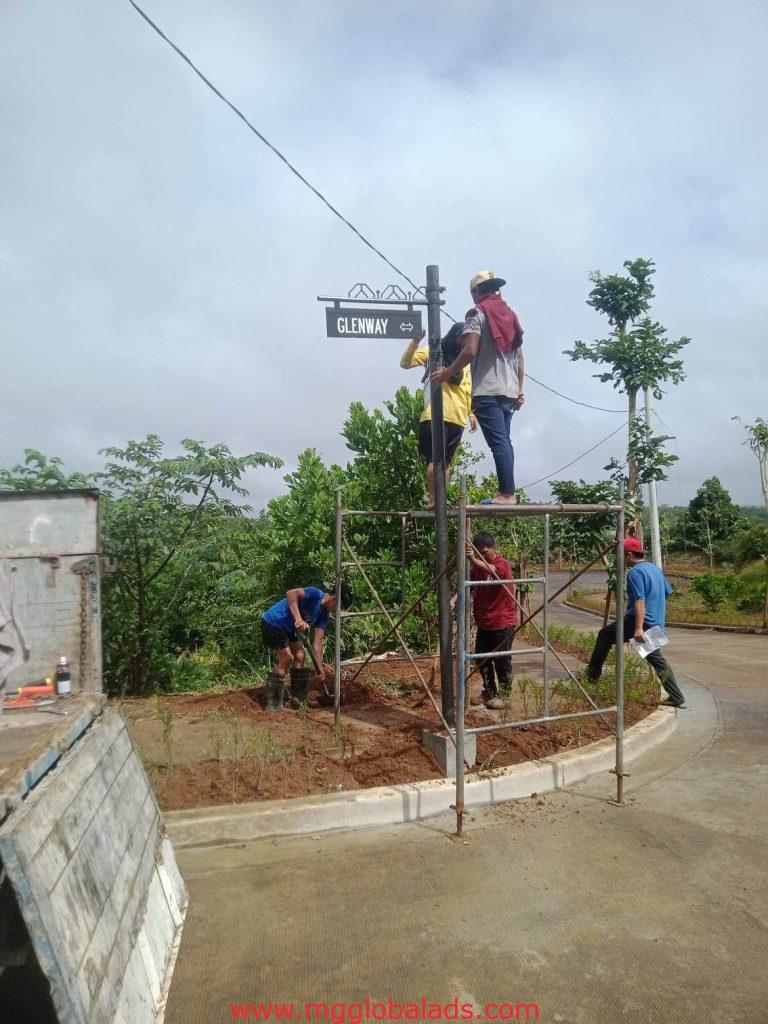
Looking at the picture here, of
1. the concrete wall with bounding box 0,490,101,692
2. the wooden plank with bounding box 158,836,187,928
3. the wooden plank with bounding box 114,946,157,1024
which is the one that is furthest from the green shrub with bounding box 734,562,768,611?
the wooden plank with bounding box 114,946,157,1024

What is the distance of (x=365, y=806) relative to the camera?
4.44 m

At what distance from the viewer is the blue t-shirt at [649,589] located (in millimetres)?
6996

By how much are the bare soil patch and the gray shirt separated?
2.72 metres

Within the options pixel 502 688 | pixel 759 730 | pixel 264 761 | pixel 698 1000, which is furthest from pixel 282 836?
pixel 759 730

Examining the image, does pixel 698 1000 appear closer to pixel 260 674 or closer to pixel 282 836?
pixel 282 836

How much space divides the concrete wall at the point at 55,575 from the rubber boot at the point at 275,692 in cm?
173

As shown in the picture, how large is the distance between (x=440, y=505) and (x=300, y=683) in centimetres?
256

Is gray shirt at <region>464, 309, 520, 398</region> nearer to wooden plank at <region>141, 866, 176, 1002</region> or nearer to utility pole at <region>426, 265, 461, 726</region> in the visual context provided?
utility pole at <region>426, 265, 461, 726</region>

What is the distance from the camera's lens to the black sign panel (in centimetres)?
545


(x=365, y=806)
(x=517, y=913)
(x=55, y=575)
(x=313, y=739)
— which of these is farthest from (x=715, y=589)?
(x=55, y=575)

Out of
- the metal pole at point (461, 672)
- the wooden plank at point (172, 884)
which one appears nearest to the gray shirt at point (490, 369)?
the metal pole at point (461, 672)

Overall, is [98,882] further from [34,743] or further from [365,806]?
[365,806]

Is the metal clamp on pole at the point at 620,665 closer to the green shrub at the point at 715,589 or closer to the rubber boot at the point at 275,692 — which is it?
the rubber boot at the point at 275,692

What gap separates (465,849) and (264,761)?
1552mm
